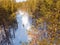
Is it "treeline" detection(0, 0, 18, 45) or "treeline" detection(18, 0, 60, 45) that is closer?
"treeline" detection(18, 0, 60, 45)

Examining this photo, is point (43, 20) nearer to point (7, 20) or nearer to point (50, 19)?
point (50, 19)

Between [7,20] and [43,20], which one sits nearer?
[43,20]

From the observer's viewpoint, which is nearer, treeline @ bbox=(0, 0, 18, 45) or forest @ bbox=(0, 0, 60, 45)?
forest @ bbox=(0, 0, 60, 45)

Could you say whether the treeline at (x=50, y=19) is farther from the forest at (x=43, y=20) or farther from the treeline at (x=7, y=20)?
the treeline at (x=7, y=20)

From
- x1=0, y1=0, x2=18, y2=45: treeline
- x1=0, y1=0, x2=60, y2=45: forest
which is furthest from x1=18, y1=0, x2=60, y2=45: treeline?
x1=0, y1=0, x2=18, y2=45: treeline

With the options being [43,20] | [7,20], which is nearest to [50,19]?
[43,20]

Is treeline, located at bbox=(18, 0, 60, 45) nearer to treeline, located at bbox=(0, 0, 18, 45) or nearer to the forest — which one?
the forest

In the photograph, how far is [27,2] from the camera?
14.4ft

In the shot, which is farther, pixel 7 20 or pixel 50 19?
pixel 7 20

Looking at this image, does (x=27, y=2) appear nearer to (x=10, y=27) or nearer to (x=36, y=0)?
(x=36, y=0)

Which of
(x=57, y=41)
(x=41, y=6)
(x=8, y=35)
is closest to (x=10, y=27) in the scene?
(x=8, y=35)

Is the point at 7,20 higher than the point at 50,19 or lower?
lower

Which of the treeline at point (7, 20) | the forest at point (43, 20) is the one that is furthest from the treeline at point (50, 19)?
the treeline at point (7, 20)

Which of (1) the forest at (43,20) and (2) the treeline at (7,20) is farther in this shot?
(2) the treeline at (7,20)
